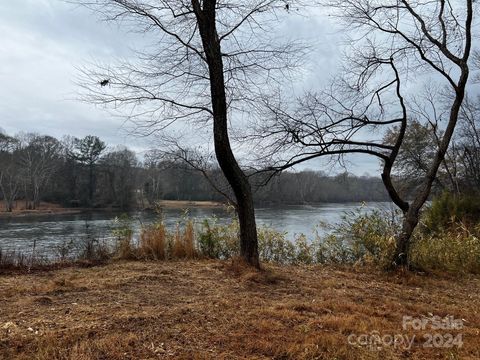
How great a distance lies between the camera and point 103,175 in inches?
2378

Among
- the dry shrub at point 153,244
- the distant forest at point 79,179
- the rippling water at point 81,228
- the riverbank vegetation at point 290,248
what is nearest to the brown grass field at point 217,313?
the riverbank vegetation at point 290,248

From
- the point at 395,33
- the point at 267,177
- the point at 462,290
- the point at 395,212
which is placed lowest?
the point at 462,290

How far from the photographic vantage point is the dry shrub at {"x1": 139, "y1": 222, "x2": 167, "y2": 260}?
781 cm

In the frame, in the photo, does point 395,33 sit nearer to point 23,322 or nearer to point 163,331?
A: point 163,331

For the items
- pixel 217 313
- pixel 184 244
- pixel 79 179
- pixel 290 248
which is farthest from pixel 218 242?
pixel 79 179

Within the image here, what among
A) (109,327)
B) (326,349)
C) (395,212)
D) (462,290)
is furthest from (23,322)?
(395,212)

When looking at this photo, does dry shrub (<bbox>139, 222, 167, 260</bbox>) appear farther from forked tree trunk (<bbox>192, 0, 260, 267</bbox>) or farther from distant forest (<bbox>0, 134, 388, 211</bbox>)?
distant forest (<bbox>0, 134, 388, 211</bbox>)

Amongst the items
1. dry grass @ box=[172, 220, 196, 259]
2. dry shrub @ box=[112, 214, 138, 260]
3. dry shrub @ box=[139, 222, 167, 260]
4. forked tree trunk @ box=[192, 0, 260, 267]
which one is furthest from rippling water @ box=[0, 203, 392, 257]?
forked tree trunk @ box=[192, 0, 260, 267]

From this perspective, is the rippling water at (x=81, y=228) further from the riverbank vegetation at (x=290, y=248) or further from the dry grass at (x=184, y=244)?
the dry grass at (x=184, y=244)

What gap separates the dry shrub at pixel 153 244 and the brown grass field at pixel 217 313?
1479 mm

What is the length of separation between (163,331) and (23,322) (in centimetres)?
122

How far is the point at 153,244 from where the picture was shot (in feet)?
25.9

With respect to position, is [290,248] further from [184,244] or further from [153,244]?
[153,244]

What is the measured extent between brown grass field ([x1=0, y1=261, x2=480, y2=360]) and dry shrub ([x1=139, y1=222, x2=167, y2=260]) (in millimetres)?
1479
